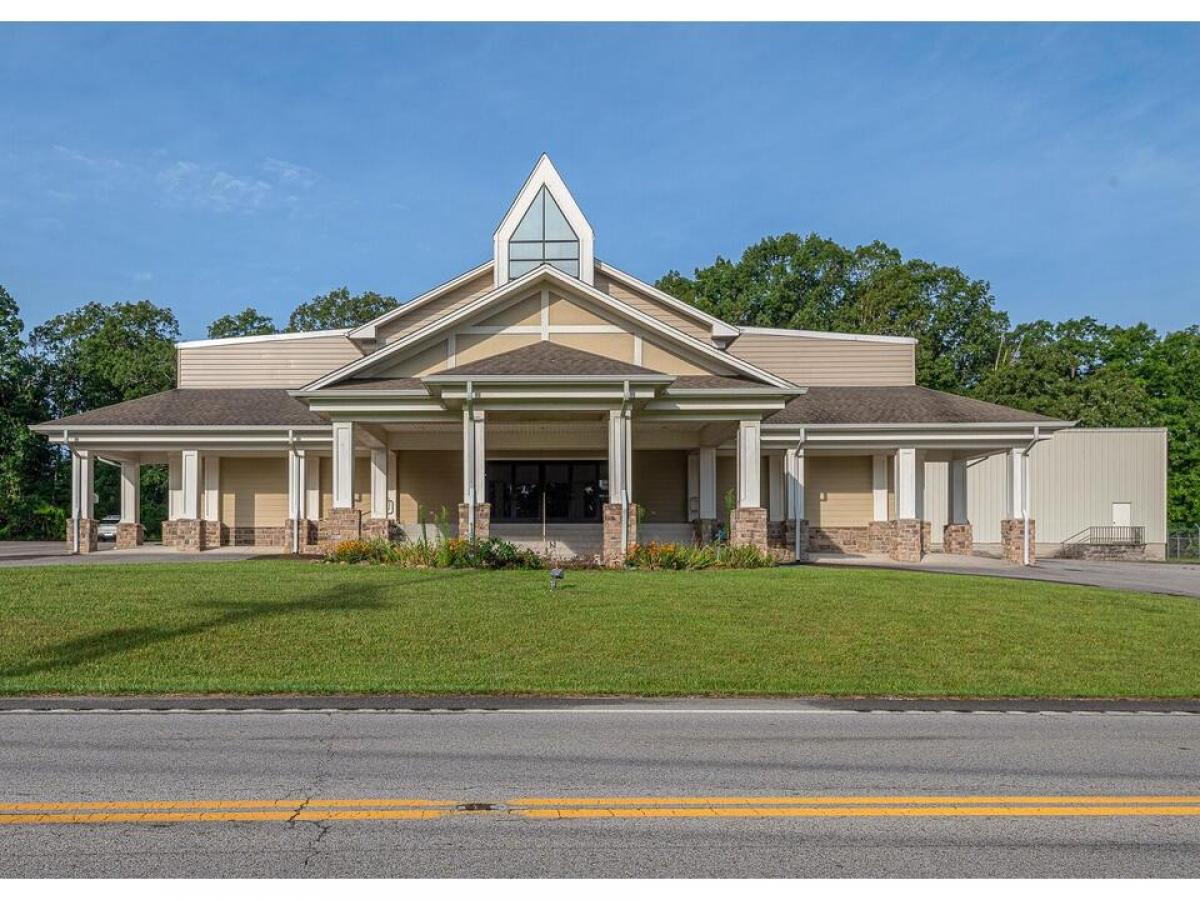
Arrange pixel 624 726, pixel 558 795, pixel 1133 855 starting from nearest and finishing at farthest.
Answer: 1. pixel 1133 855
2. pixel 558 795
3. pixel 624 726

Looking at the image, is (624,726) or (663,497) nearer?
(624,726)

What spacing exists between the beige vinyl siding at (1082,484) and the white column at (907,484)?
976 cm

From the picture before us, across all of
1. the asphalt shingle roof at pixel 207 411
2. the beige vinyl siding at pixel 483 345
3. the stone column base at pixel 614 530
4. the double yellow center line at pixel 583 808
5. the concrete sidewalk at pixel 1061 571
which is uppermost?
the beige vinyl siding at pixel 483 345

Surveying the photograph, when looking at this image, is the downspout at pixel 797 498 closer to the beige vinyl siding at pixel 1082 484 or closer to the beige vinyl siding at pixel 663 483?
the beige vinyl siding at pixel 663 483

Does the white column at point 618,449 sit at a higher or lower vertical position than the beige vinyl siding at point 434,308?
lower

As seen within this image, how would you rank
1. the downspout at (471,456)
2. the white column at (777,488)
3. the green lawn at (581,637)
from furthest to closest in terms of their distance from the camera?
the white column at (777,488) < the downspout at (471,456) < the green lawn at (581,637)

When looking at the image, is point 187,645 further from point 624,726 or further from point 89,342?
point 89,342

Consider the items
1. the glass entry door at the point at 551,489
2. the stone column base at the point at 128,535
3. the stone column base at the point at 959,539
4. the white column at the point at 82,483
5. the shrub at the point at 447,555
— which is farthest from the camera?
the glass entry door at the point at 551,489

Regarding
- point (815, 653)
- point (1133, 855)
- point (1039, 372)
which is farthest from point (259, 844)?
point (1039, 372)

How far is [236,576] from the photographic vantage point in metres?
16.3

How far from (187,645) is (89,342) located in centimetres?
4972

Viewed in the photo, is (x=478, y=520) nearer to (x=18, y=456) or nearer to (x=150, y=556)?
(x=150, y=556)

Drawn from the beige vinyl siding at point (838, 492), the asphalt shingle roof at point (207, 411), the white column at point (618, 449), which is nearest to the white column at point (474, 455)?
the white column at point (618, 449)

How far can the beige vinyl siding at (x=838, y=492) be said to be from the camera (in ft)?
93.3
